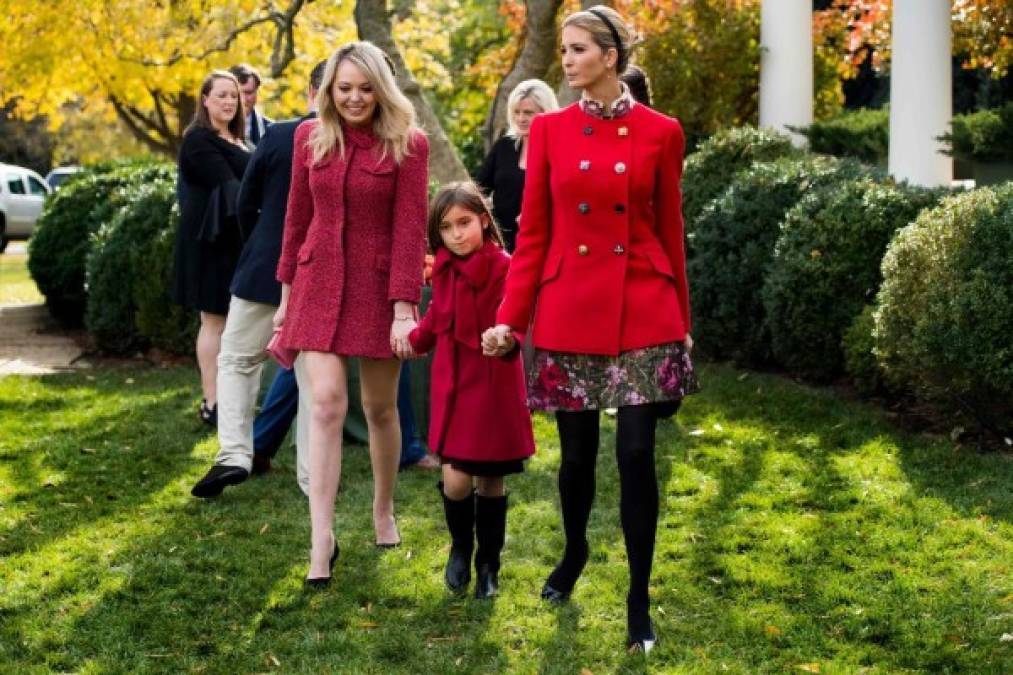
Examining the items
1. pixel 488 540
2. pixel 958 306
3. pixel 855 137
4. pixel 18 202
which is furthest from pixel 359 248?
pixel 18 202

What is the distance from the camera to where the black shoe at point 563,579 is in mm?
5496

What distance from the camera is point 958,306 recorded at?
297 inches

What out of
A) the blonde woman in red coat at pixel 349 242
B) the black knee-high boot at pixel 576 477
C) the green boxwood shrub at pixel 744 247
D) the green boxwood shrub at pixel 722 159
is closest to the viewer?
the black knee-high boot at pixel 576 477

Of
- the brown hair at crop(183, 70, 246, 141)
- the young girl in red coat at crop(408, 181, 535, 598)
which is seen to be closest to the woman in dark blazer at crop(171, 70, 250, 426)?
the brown hair at crop(183, 70, 246, 141)

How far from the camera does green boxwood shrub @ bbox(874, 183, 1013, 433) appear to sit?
7.47 meters

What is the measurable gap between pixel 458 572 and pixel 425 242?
3.89ft

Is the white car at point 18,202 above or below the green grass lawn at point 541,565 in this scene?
above

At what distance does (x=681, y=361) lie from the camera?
4957mm

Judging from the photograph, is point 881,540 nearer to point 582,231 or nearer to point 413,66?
point 582,231

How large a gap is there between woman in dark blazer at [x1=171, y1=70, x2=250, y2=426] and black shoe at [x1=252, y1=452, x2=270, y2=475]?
3.74ft

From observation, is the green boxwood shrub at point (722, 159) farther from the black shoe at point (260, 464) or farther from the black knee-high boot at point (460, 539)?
the black knee-high boot at point (460, 539)

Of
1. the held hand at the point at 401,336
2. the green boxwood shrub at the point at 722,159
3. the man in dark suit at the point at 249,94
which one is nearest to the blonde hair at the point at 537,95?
the man in dark suit at the point at 249,94

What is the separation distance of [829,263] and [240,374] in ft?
11.8

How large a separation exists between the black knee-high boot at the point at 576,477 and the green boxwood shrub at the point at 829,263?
4.15m
